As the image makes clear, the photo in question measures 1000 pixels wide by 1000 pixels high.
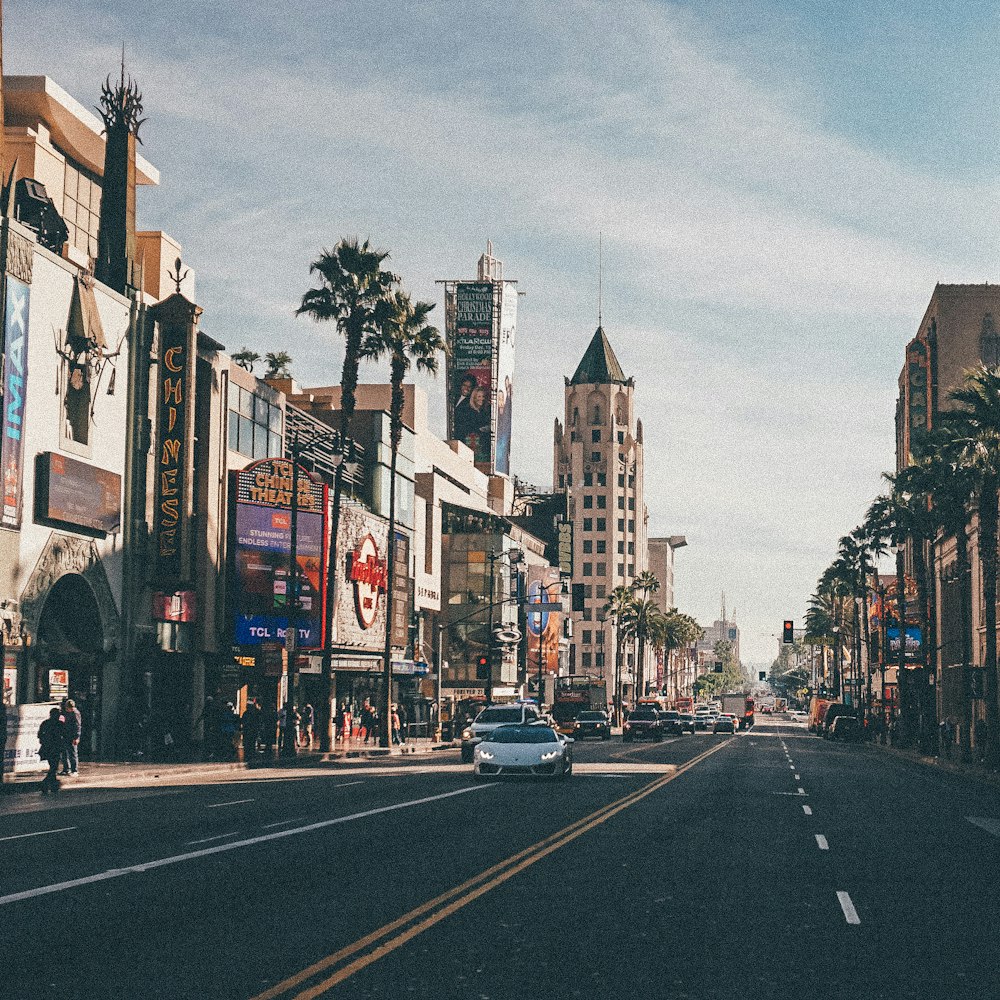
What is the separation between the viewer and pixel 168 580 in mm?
48812

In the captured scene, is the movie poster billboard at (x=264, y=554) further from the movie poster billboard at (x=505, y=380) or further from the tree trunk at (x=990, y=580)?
the movie poster billboard at (x=505, y=380)

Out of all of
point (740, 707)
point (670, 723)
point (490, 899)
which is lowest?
point (740, 707)

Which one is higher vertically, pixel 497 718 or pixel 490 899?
pixel 497 718

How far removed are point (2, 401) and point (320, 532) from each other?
23.9 m

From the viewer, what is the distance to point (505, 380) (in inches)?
5433

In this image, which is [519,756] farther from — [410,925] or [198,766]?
[410,925]

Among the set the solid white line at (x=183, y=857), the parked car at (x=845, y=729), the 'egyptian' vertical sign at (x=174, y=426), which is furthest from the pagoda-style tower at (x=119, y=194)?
the parked car at (x=845, y=729)

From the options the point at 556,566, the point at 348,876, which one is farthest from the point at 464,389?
the point at 348,876

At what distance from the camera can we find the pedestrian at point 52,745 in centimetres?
3291

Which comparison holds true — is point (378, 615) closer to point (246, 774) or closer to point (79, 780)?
point (246, 774)

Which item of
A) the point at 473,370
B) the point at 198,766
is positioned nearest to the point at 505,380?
the point at 473,370

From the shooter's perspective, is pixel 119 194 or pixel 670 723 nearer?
pixel 119 194

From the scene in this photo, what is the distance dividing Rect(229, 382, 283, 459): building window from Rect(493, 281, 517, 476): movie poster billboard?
74064mm

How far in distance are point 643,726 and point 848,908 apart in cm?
6361
